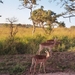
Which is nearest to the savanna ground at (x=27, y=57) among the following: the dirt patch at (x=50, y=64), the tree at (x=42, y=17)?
the dirt patch at (x=50, y=64)

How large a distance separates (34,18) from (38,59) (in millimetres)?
23430

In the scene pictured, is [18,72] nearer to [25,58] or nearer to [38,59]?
[38,59]

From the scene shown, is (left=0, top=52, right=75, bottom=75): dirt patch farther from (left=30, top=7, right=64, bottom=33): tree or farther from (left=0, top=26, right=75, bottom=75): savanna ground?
(left=30, top=7, right=64, bottom=33): tree

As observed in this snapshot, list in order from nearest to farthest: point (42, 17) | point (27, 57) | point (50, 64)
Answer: point (50, 64) < point (27, 57) < point (42, 17)

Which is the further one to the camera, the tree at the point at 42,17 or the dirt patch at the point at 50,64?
the tree at the point at 42,17

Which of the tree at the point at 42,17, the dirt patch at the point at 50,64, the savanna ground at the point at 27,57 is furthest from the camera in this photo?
the tree at the point at 42,17

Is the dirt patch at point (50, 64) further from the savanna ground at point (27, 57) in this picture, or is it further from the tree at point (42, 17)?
the tree at point (42, 17)

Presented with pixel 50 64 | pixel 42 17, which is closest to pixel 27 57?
pixel 50 64

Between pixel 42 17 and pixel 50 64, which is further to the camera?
pixel 42 17

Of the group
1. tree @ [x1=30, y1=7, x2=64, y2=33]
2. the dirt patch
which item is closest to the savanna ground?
the dirt patch

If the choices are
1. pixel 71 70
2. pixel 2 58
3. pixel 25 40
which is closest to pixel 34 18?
pixel 25 40

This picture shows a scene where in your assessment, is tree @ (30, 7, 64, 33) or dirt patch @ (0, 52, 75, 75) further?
tree @ (30, 7, 64, 33)

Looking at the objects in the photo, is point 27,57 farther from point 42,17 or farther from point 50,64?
point 42,17

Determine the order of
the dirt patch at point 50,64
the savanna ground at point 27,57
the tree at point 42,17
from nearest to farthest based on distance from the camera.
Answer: the dirt patch at point 50,64, the savanna ground at point 27,57, the tree at point 42,17
